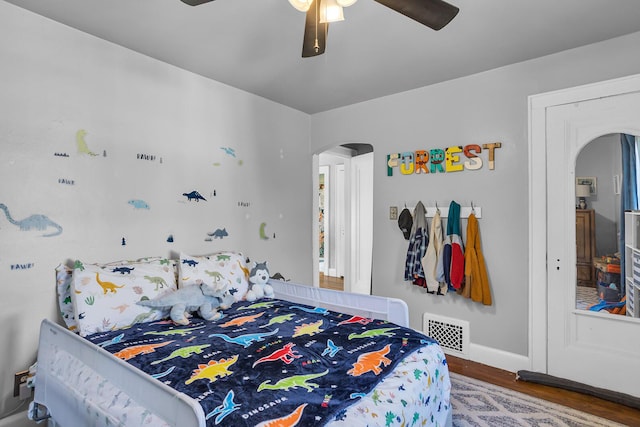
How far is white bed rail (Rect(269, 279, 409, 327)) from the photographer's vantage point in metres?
2.03

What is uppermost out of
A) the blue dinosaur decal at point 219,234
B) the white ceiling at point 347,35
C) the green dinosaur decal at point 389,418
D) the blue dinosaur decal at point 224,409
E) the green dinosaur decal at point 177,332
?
the white ceiling at point 347,35

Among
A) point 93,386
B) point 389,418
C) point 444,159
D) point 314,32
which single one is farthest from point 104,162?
point 444,159

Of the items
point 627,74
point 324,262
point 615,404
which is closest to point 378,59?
point 627,74

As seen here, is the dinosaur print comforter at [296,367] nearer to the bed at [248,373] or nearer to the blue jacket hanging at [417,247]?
the bed at [248,373]

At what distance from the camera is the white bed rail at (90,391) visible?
3.06ft

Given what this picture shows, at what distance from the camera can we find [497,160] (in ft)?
9.04

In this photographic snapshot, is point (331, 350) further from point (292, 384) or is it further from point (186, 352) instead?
point (186, 352)

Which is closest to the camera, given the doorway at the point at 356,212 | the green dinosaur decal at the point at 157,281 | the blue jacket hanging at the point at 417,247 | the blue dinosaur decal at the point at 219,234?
the green dinosaur decal at the point at 157,281

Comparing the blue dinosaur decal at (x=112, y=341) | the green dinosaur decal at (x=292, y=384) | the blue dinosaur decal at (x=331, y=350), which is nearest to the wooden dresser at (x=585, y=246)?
the blue dinosaur decal at (x=331, y=350)

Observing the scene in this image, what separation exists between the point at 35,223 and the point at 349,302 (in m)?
1.97

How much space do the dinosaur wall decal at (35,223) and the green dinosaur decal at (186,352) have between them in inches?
45.4

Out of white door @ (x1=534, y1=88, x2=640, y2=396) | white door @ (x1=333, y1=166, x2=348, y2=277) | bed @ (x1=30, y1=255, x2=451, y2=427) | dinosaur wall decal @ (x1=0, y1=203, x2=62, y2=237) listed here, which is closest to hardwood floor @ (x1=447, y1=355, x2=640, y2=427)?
white door @ (x1=534, y1=88, x2=640, y2=396)

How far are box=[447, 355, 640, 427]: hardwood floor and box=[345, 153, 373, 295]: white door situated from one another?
2283 mm

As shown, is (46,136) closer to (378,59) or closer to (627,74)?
(378,59)
